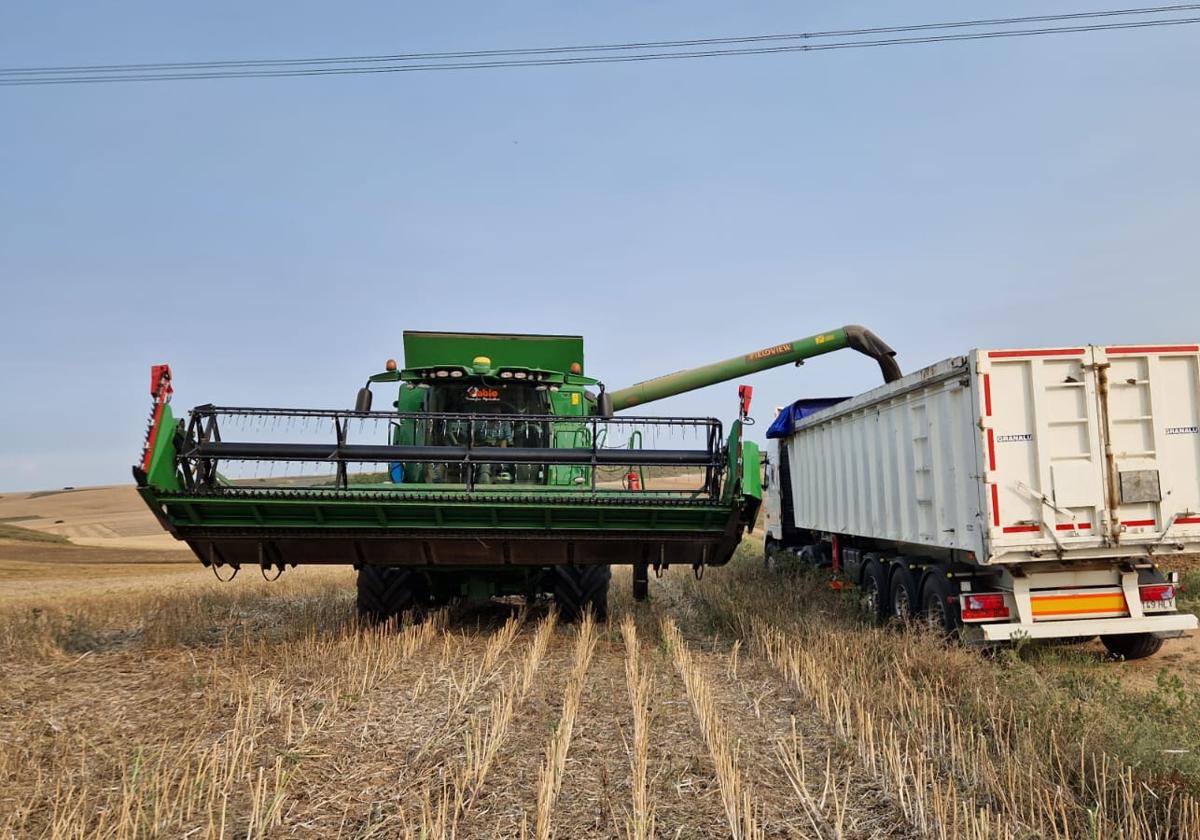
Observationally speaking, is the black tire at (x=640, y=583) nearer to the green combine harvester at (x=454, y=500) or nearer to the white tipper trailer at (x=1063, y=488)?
the green combine harvester at (x=454, y=500)

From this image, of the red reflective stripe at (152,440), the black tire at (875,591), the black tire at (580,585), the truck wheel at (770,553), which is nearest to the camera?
the red reflective stripe at (152,440)

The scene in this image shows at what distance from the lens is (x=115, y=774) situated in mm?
4160

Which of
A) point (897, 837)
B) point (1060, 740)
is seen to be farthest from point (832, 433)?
point (897, 837)

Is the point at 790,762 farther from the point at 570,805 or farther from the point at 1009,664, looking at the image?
the point at 1009,664

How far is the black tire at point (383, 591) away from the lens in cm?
842

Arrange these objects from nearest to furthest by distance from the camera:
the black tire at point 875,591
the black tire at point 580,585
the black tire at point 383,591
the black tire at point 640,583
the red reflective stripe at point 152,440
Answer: the red reflective stripe at point 152,440 < the black tire at point 640,583 < the black tire at point 383,591 < the black tire at point 580,585 < the black tire at point 875,591

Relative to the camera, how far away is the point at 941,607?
7.46 m

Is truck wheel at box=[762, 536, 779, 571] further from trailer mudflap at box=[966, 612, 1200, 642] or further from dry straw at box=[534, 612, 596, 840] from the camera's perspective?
dry straw at box=[534, 612, 596, 840]

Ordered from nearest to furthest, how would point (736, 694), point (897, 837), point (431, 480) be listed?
point (897, 837)
point (736, 694)
point (431, 480)

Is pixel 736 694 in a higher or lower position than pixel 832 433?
lower

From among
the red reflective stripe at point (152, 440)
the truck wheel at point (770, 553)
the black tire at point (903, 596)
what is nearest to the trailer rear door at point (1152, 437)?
the black tire at point (903, 596)

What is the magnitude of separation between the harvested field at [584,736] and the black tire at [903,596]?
1.49 feet

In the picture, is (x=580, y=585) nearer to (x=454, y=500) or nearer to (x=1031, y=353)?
(x=454, y=500)

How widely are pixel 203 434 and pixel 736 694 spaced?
474 centimetres
